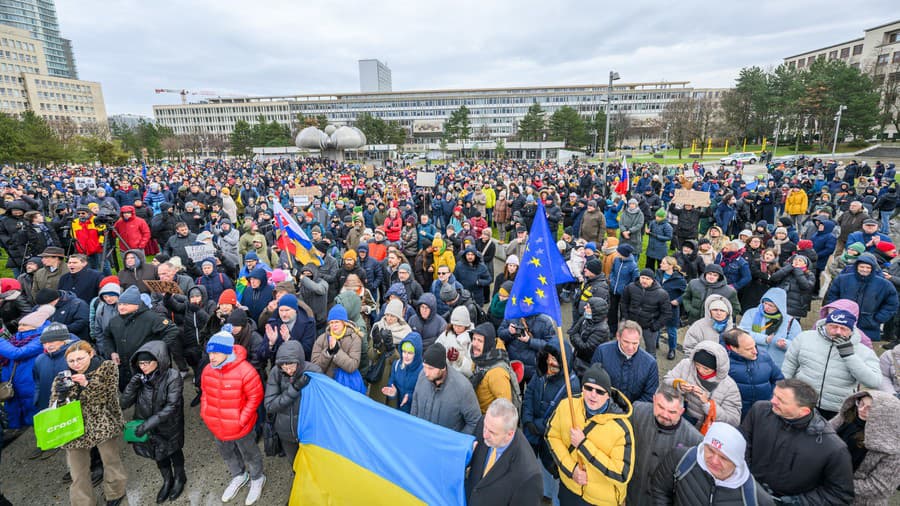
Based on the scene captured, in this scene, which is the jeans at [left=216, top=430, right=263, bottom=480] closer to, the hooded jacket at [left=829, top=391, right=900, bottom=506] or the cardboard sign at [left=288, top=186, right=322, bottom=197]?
the hooded jacket at [left=829, top=391, right=900, bottom=506]

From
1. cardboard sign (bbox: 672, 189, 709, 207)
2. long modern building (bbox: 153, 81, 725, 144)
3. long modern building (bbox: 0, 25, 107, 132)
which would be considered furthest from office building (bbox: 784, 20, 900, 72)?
long modern building (bbox: 0, 25, 107, 132)

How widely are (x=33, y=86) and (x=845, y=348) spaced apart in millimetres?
143549

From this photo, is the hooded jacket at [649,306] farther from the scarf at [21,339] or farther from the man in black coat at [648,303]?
the scarf at [21,339]

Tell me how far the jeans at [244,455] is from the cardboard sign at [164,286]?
2.38 m

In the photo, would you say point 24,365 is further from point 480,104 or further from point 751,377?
point 480,104

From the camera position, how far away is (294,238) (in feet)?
24.5

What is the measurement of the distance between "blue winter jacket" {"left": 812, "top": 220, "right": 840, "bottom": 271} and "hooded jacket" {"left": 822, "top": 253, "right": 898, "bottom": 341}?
3549 mm

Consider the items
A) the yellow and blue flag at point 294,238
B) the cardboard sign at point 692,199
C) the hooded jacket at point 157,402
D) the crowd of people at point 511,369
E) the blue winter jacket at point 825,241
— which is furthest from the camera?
the cardboard sign at point 692,199

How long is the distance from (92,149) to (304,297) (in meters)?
55.4

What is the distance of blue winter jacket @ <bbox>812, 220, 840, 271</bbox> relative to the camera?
29.0 feet

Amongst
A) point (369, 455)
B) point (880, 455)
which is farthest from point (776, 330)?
point (369, 455)

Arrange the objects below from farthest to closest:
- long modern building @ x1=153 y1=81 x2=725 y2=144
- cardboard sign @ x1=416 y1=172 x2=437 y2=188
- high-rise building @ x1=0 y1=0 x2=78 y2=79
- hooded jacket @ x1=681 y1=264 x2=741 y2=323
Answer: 1. high-rise building @ x1=0 y1=0 x2=78 y2=79
2. long modern building @ x1=153 y1=81 x2=725 y2=144
3. cardboard sign @ x1=416 y1=172 x2=437 y2=188
4. hooded jacket @ x1=681 y1=264 x2=741 y2=323

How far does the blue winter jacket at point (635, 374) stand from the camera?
3.99 meters

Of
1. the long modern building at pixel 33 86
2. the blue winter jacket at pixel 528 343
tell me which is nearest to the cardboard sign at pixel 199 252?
the blue winter jacket at pixel 528 343
